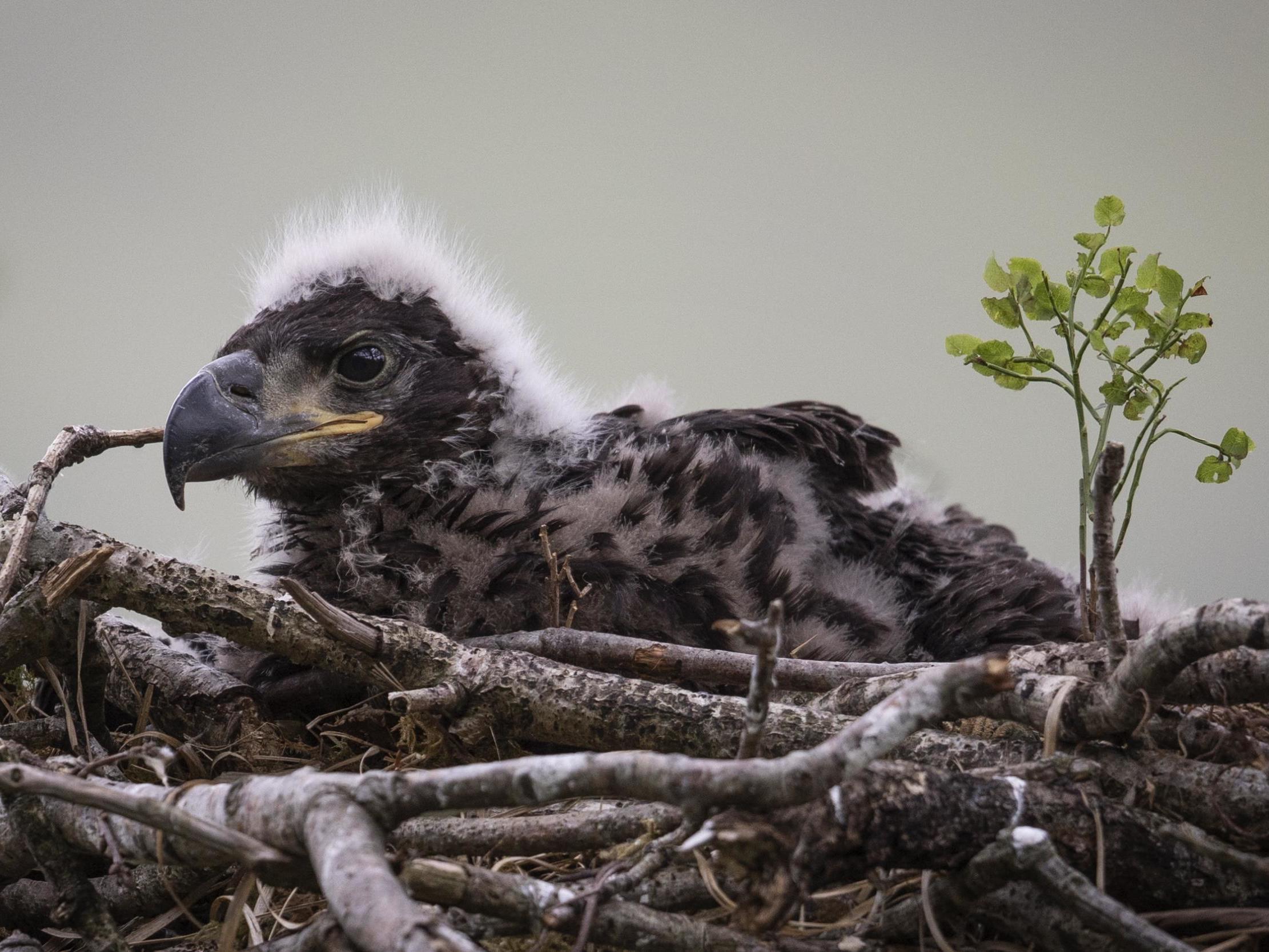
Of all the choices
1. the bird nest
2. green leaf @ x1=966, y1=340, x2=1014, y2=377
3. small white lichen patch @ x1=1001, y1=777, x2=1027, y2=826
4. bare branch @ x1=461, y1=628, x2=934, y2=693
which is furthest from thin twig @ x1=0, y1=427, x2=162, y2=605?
green leaf @ x1=966, y1=340, x2=1014, y2=377

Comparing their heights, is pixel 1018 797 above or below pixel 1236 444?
below

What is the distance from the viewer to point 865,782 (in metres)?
0.85

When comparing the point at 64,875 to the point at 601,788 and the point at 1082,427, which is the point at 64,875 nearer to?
the point at 601,788

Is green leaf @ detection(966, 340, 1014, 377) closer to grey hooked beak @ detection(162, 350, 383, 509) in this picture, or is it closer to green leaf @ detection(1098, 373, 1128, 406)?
green leaf @ detection(1098, 373, 1128, 406)

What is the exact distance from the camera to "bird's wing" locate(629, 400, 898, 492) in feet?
6.03

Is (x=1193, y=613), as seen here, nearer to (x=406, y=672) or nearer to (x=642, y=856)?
(x=642, y=856)

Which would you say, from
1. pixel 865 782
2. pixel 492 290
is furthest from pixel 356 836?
pixel 492 290

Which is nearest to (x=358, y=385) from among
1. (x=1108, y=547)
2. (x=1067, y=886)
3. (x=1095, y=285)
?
(x=1095, y=285)

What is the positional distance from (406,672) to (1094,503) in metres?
0.73

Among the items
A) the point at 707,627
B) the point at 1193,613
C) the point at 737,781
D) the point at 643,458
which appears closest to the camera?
the point at 737,781

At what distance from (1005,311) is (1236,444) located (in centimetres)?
34

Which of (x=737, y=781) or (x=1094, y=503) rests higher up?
(x=1094, y=503)

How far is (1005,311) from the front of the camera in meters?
1.55

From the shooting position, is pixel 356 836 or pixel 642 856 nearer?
pixel 356 836
